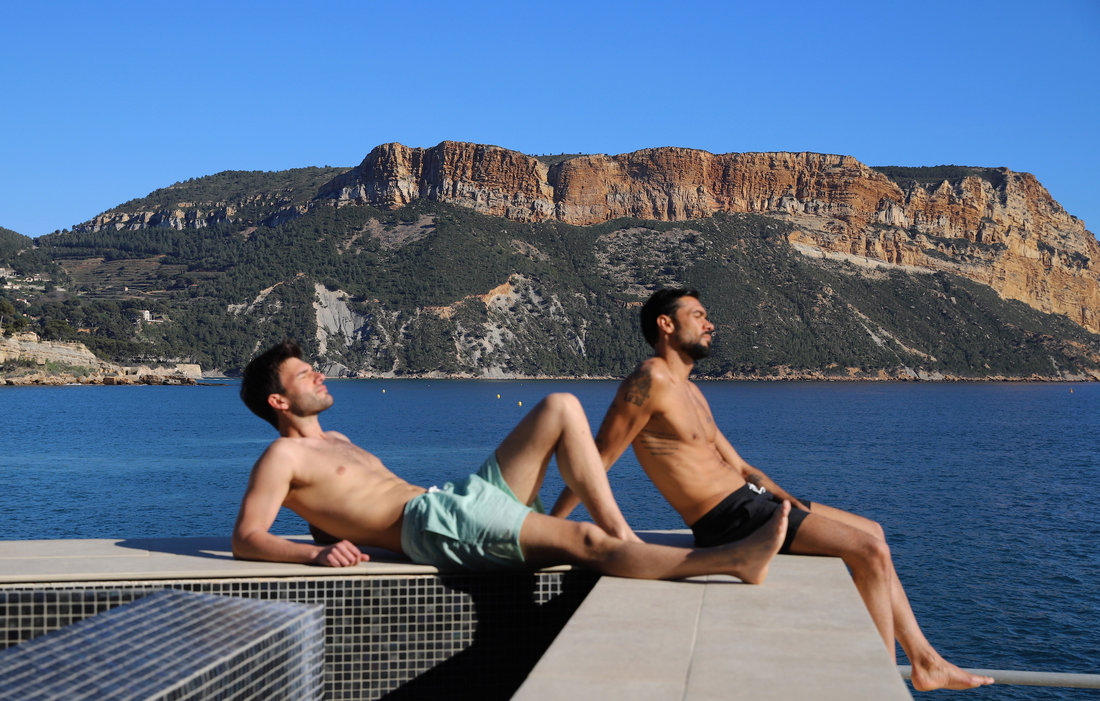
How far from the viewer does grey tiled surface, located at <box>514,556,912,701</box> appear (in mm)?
2334

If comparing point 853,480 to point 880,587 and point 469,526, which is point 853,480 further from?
point 469,526

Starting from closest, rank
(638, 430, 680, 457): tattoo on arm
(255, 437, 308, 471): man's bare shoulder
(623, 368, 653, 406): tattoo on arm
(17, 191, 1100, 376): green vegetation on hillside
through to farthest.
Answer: (255, 437, 308, 471): man's bare shoulder < (623, 368, 653, 406): tattoo on arm < (638, 430, 680, 457): tattoo on arm < (17, 191, 1100, 376): green vegetation on hillside

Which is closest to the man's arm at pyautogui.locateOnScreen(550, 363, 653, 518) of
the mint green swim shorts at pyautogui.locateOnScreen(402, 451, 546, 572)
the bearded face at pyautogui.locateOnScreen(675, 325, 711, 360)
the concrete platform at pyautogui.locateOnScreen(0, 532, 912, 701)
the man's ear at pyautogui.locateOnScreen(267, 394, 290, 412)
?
the bearded face at pyautogui.locateOnScreen(675, 325, 711, 360)

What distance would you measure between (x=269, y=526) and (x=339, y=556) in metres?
0.38

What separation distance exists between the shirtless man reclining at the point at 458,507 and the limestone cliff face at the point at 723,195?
123 metres

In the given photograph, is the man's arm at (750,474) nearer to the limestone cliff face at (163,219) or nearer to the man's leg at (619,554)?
the man's leg at (619,554)

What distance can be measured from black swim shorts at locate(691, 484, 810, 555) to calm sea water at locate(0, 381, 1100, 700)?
25.3 feet

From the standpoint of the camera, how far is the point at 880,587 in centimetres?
391

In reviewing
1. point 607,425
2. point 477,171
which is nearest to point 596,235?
point 477,171

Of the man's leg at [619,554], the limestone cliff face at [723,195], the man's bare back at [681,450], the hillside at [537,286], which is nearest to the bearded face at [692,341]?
the man's bare back at [681,450]

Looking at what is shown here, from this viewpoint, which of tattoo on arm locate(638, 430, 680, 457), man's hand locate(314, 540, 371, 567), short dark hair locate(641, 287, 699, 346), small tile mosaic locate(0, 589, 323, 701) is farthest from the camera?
short dark hair locate(641, 287, 699, 346)

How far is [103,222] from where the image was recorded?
506 ft

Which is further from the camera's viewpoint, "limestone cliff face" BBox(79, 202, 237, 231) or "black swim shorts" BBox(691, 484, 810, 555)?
"limestone cliff face" BBox(79, 202, 237, 231)

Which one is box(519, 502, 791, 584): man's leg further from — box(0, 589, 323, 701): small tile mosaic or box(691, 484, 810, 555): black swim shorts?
box(0, 589, 323, 701): small tile mosaic
